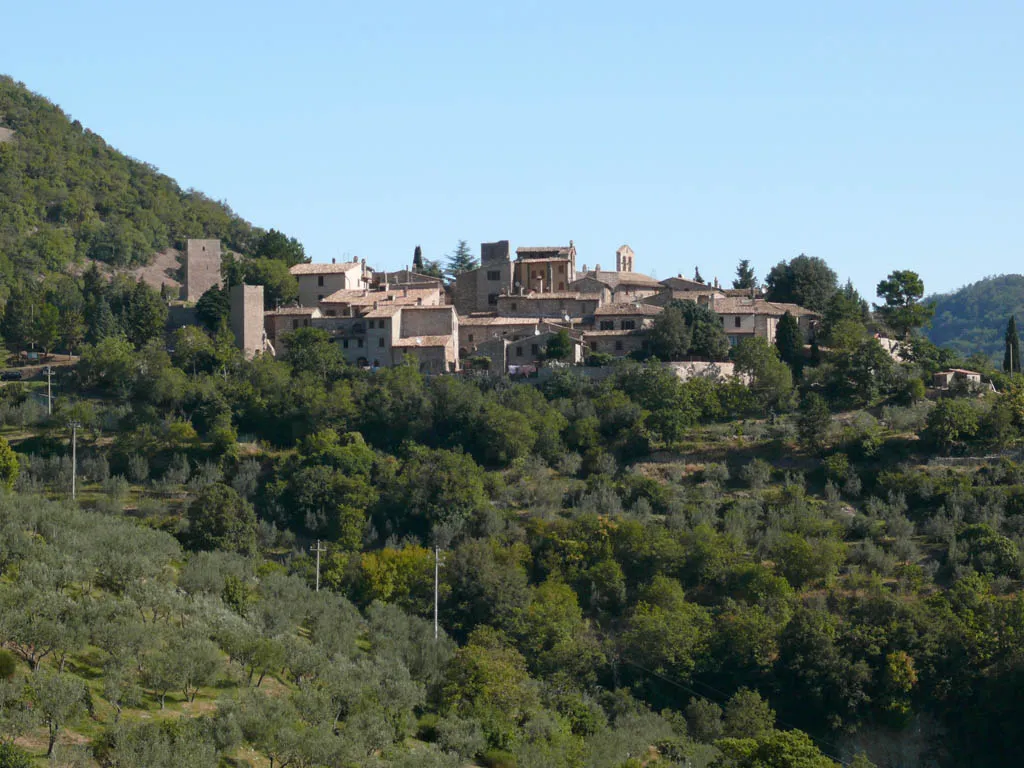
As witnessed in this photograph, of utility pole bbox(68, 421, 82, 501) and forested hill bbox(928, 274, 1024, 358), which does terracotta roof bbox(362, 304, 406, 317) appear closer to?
utility pole bbox(68, 421, 82, 501)

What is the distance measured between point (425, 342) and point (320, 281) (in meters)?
8.67

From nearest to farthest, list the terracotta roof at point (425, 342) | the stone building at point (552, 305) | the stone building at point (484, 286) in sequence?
the terracotta roof at point (425, 342) < the stone building at point (552, 305) < the stone building at point (484, 286)

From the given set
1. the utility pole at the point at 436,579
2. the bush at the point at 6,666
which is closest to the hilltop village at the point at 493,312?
the utility pole at the point at 436,579

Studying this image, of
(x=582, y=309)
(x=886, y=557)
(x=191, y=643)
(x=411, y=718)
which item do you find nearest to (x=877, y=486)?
(x=886, y=557)

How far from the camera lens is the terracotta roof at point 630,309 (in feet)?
230

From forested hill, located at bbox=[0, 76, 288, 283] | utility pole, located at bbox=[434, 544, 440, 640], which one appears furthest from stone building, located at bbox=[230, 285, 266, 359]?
forested hill, located at bbox=[0, 76, 288, 283]

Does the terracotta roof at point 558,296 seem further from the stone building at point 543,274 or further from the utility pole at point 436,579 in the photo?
the utility pole at point 436,579

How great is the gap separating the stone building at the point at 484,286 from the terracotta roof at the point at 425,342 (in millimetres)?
5648

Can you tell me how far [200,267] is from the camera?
83062mm

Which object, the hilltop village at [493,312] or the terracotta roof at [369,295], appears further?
the terracotta roof at [369,295]

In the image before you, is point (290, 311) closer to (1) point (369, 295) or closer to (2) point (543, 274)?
(1) point (369, 295)

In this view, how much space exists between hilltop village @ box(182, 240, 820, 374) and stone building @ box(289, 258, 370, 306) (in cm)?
4

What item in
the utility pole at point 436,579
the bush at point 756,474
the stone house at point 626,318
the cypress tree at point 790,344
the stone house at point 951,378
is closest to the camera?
the utility pole at point 436,579

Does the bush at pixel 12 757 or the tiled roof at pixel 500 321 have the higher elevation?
the tiled roof at pixel 500 321
